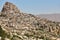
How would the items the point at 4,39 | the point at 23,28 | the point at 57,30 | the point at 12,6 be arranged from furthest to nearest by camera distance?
the point at 12,6 → the point at 57,30 → the point at 23,28 → the point at 4,39

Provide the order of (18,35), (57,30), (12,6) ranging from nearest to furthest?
1. (18,35)
2. (57,30)
3. (12,6)

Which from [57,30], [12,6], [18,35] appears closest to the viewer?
[18,35]

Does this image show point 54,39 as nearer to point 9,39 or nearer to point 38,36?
point 38,36

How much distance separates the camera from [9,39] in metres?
26.5

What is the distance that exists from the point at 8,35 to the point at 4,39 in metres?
1.38

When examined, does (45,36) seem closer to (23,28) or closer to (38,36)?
(38,36)

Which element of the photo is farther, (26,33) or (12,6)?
(12,6)

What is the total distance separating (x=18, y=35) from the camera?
28297mm

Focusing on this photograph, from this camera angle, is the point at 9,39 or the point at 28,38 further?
the point at 28,38

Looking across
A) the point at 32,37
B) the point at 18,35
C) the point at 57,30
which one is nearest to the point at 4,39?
the point at 18,35

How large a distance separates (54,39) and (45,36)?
1.14 meters

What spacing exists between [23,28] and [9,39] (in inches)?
290

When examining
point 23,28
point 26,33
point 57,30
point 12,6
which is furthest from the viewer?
point 12,6

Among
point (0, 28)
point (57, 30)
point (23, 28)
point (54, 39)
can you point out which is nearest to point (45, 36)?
point (54, 39)
